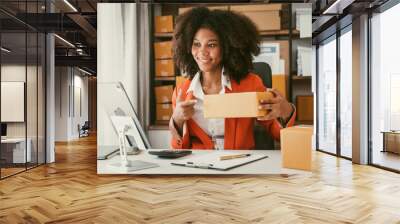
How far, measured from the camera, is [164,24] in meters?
5.13

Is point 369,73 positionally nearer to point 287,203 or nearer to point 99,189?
point 287,203

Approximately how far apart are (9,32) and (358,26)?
5853mm

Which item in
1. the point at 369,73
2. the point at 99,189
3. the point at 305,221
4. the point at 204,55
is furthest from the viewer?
the point at 369,73

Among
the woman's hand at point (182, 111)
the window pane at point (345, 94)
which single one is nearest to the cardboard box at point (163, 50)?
the woman's hand at point (182, 111)

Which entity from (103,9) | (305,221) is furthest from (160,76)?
(305,221)

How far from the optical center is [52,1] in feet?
22.6

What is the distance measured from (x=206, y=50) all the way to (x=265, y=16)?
0.93 m

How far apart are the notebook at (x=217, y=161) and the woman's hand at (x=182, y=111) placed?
19.1 inches

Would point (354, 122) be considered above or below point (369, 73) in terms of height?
below

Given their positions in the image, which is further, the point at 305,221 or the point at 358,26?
the point at 358,26

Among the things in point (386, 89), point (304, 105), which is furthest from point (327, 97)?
point (304, 105)

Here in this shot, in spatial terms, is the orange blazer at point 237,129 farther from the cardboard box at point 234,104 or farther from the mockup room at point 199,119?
the cardboard box at point 234,104

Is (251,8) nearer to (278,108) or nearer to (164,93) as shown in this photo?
(278,108)

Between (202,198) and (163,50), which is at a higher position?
(163,50)
